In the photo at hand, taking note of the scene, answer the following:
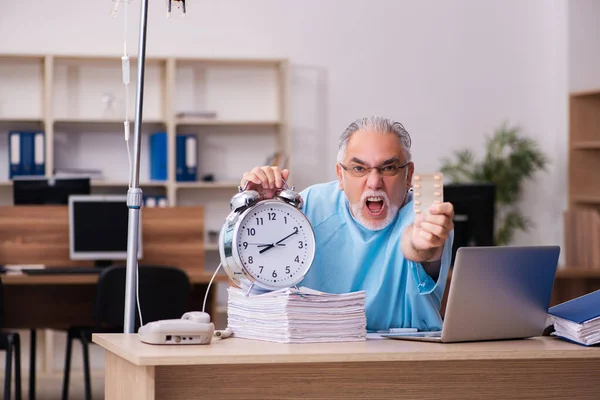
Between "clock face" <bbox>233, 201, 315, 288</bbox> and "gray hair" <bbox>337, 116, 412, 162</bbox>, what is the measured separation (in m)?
0.31

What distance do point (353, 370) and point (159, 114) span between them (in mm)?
5119

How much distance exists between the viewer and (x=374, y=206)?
7.28 ft

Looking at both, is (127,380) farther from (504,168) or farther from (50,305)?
(504,168)

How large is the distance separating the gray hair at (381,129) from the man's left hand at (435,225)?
399 millimetres

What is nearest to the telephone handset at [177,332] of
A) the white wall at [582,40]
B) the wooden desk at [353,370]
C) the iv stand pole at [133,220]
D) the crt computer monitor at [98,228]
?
the wooden desk at [353,370]

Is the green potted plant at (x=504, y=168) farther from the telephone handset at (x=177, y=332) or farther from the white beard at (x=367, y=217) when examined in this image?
the telephone handset at (x=177, y=332)

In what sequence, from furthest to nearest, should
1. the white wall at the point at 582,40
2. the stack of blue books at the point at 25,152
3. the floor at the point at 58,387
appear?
1. the white wall at the point at 582,40
2. the stack of blue books at the point at 25,152
3. the floor at the point at 58,387

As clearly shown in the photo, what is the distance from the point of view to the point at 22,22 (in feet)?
21.7

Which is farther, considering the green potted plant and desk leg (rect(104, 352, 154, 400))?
the green potted plant

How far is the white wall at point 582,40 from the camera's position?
277 inches

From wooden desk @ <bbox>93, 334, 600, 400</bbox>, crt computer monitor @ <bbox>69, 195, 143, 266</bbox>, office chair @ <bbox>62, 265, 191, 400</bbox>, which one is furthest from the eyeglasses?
crt computer monitor @ <bbox>69, 195, 143, 266</bbox>

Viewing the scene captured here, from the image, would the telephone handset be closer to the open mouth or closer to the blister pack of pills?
the blister pack of pills

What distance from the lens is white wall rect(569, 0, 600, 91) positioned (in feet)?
23.1

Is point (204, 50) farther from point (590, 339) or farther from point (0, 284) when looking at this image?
point (590, 339)
